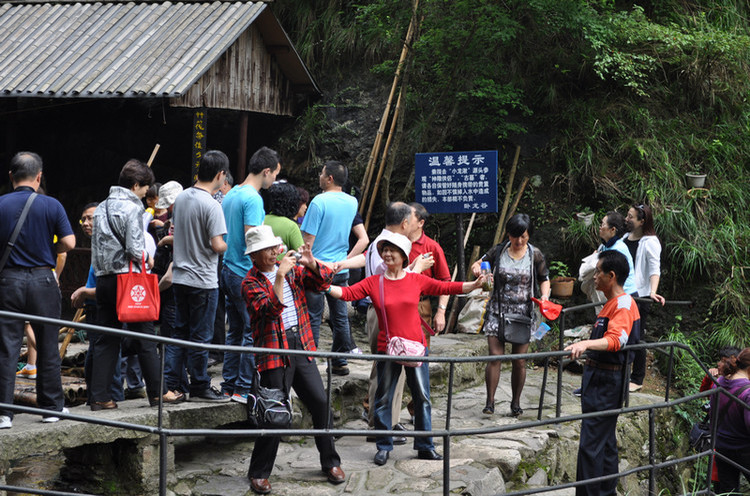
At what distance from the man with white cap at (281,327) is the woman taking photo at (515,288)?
2049mm

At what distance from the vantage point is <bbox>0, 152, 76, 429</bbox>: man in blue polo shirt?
187 inches

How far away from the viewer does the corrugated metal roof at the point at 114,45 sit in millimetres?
9383

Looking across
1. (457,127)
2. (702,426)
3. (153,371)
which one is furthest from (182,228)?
(457,127)

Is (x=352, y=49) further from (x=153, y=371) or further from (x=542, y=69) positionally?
(x=153, y=371)

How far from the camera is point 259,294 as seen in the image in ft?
15.4

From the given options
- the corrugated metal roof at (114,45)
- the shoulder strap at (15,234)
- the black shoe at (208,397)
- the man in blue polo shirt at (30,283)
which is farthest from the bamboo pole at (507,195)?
the shoulder strap at (15,234)

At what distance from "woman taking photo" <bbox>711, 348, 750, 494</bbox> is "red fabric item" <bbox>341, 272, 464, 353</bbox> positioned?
2847mm

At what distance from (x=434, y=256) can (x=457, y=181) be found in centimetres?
320

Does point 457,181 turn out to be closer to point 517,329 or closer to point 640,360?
point 640,360

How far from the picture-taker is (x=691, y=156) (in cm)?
1116

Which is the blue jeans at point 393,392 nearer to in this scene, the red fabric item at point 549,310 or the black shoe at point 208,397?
the red fabric item at point 549,310

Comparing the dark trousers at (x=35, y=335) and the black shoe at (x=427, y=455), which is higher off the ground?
the dark trousers at (x=35, y=335)

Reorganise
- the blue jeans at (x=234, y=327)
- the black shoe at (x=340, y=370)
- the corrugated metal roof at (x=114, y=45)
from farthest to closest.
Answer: the corrugated metal roof at (x=114, y=45), the black shoe at (x=340, y=370), the blue jeans at (x=234, y=327)

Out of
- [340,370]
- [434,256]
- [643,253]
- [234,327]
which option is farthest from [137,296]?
[643,253]
